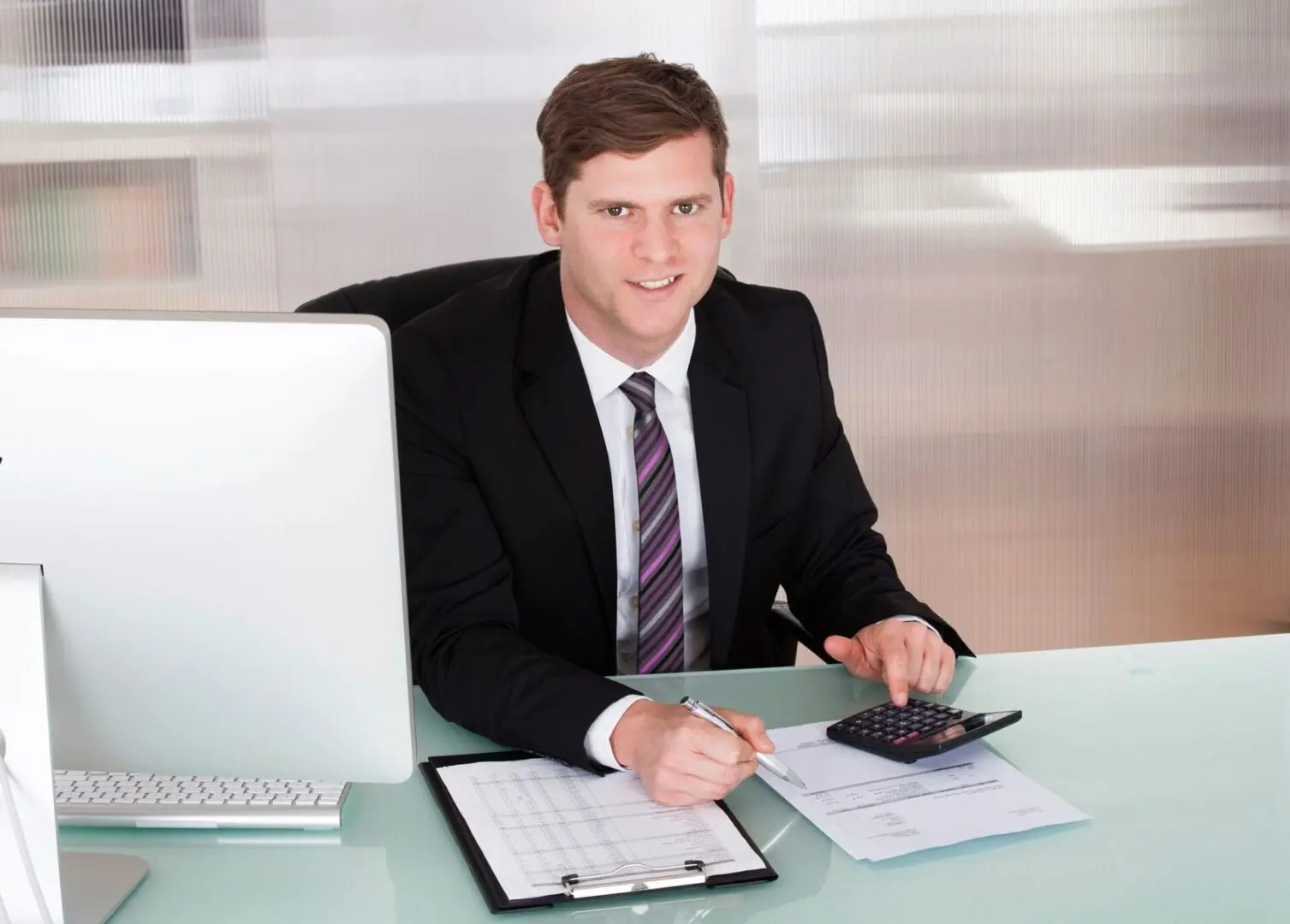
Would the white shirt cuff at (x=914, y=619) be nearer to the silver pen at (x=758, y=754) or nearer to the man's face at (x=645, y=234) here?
the silver pen at (x=758, y=754)

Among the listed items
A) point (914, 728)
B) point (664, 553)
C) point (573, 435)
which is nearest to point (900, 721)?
point (914, 728)

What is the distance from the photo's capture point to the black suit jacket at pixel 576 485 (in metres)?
1.88

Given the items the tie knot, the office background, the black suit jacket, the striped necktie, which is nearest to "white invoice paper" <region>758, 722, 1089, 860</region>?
the black suit jacket

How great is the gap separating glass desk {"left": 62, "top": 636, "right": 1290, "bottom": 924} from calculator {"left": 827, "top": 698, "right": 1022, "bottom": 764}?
5cm

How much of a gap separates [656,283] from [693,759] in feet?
2.50

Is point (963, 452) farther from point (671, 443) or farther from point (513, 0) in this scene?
point (671, 443)

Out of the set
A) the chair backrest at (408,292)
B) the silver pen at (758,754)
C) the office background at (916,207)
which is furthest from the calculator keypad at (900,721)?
the office background at (916,207)

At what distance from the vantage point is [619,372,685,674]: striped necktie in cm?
201

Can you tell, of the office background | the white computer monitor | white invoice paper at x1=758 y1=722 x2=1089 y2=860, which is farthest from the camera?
the office background

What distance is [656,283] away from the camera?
1933mm

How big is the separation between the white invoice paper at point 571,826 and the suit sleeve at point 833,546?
2.04 feet

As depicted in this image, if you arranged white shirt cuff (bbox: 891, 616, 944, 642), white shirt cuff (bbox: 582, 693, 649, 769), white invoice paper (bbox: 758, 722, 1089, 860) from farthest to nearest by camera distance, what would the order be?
white shirt cuff (bbox: 891, 616, 944, 642)
white shirt cuff (bbox: 582, 693, 649, 769)
white invoice paper (bbox: 758, 722, 1089, 860)

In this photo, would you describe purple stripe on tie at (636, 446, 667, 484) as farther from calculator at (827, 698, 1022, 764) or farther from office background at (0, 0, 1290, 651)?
office background at (0, 0, 1290, 651)

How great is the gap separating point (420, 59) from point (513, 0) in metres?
0.26
